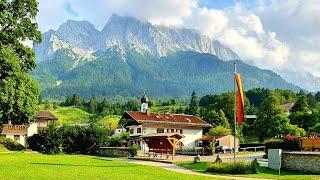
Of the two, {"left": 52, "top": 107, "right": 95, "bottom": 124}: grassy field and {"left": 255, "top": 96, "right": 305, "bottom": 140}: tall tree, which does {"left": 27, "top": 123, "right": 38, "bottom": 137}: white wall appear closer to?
{"left": 255, "top": 96, "right": 305, "bottom": 140}: tall tree

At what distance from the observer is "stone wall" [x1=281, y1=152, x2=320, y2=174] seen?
1315 inches

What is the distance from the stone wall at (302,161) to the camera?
33.4 meters

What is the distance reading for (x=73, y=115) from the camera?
17875 cm

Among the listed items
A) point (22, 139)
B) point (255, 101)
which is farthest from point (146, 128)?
point (255, 101)

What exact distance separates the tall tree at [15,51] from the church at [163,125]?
41.5m

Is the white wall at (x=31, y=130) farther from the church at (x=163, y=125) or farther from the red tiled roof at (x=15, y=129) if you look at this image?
the church at (x=163, y=125)

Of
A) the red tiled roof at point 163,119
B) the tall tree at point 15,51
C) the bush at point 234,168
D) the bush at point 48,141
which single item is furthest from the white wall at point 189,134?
the bush at point 234,168

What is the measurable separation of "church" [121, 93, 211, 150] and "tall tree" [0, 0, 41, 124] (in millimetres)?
41541

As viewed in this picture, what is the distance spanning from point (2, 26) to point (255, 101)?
160 m

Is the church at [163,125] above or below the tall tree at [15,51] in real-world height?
below

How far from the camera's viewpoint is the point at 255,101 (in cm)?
18862

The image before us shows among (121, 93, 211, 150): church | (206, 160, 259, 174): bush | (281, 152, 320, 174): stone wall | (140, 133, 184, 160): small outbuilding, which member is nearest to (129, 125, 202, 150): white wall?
(121, 93, 211, 150): church

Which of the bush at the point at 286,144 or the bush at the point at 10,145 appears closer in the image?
the bush at the point at 286,144

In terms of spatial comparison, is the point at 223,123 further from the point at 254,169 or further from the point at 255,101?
the point at 255,101
